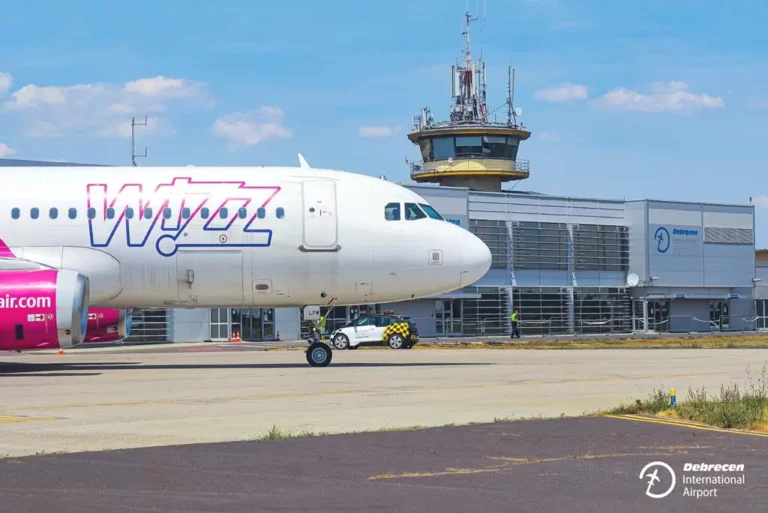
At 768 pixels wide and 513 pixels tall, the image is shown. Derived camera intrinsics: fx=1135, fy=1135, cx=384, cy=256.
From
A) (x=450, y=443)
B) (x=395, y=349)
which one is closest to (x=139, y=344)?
(x=395, y=349)

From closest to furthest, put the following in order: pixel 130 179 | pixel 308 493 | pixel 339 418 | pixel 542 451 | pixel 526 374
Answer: pixel 308 493
pixel 542 451
pixel 339 418
pixel 526 374
pixel 130 179

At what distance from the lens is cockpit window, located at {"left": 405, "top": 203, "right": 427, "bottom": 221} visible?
1199 inches

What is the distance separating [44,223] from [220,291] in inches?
191

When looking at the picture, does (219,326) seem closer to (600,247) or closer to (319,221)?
(600,247)

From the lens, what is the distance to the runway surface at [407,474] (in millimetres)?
9820

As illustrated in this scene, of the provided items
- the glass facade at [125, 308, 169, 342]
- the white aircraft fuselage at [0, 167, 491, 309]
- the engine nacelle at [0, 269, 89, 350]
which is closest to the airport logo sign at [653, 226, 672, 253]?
the glass facade at [125, 308, 169, 342]

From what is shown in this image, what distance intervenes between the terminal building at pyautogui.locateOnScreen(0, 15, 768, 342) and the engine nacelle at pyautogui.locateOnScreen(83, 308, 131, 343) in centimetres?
3556

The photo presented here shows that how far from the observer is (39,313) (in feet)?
86.8

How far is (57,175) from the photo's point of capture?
30.0 metres

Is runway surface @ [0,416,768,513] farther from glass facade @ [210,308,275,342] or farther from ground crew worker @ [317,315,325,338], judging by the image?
glass facade @ [210,308,275,342]

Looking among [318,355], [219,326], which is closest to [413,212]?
[318,355]

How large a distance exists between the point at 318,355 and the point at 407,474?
19118mm

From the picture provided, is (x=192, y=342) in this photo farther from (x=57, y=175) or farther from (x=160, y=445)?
(x=160, y=445)

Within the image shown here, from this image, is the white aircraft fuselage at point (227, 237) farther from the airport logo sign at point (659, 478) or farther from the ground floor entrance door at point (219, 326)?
the ground floor entrance door at point (219, 326)
